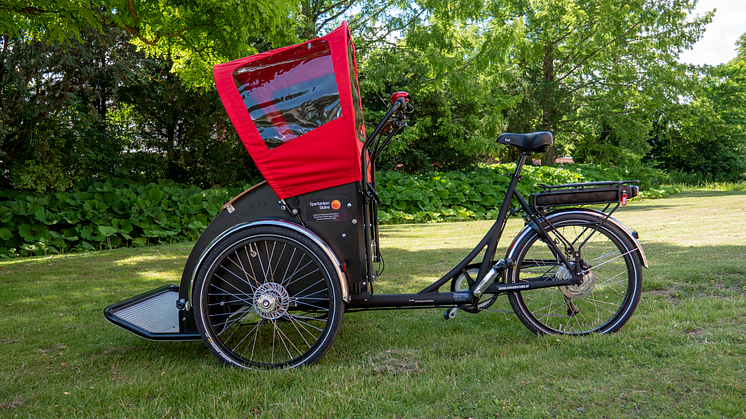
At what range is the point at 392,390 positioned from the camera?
206 centimetres

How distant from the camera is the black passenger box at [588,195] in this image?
8.46 feet

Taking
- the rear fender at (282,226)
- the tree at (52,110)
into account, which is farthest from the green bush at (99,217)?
the rear fender at (282,226)

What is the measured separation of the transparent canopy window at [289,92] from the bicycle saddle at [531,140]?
101 cm

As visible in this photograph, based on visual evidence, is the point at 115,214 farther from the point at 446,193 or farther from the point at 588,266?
the point at 588,266

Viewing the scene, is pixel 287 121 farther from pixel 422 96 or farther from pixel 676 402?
pixel 422 96

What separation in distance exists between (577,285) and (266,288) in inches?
68.7

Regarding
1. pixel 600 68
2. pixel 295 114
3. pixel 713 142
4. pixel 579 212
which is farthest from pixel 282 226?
pixel 713 142

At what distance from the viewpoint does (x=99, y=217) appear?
7.92m

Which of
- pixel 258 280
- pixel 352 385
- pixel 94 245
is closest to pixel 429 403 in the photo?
pixel 352 385

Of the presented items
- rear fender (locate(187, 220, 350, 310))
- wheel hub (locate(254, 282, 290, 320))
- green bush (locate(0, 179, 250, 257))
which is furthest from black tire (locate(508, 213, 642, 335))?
green bush (locate(0, 179, 250, 257))

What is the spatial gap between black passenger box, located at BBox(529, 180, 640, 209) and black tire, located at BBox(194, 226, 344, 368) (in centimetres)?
124

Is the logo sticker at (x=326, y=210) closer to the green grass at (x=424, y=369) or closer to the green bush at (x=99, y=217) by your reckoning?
the green grass at (x=424, y=369)

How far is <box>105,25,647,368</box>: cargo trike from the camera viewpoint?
2.41 m

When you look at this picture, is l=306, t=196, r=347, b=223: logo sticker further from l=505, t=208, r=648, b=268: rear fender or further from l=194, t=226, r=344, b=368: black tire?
l=505, t=208, r=648, b=268: rear fender
